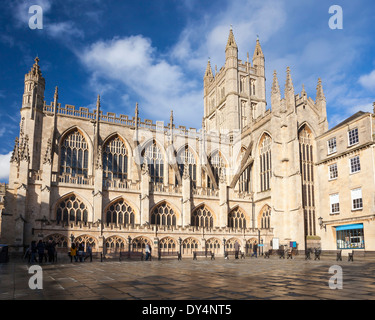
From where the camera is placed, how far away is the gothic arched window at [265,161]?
40531 mm

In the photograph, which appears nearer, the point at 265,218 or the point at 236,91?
the point at 265,218

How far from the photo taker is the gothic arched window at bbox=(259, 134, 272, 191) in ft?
133

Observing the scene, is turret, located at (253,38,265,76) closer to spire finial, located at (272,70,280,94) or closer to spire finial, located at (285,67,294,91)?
spire finial, located at (285,67,294,91)

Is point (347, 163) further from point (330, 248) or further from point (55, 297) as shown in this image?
point (55, 297)

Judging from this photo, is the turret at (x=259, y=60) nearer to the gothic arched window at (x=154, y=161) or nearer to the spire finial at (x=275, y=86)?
the spire finial at (x=275, y=86)

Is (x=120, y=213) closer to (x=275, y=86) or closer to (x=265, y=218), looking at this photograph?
(x=265, y=218)

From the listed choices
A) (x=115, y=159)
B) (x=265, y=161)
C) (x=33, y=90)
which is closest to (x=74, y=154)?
(x=115, y=159)

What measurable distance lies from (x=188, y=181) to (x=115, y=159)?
9362mm

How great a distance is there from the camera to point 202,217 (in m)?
37.9

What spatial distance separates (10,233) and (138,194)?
452 inches

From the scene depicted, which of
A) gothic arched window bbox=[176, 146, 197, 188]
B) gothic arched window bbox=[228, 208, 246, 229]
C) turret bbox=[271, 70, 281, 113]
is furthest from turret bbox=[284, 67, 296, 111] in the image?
gothic arched window bbox=[176, 146, 197, 188]

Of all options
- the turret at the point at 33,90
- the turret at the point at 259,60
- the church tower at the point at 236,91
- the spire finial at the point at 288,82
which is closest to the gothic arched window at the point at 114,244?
the turret at the point at 33,90
